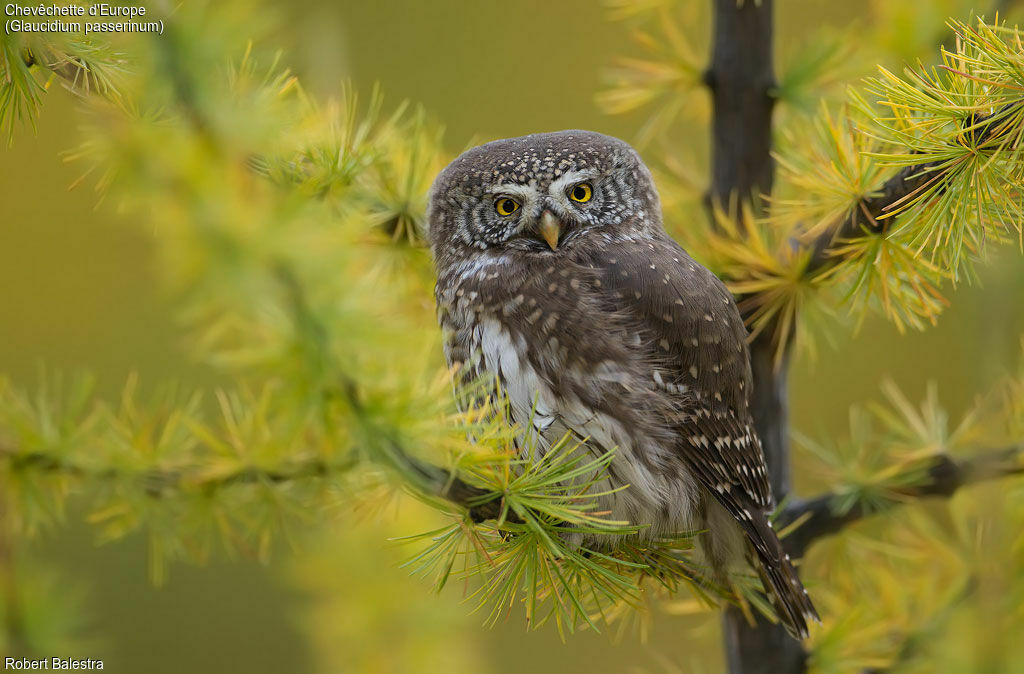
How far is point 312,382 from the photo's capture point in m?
0.75

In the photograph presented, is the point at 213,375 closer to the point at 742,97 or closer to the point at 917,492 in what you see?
the point at 742,97

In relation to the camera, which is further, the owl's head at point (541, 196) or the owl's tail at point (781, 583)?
the owl's head at point (541, 196)

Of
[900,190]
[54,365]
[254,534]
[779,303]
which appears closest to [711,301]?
[779,303]

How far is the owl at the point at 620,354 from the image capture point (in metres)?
1.35

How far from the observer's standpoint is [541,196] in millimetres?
1531

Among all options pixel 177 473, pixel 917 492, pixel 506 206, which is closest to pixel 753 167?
pixel 506 206

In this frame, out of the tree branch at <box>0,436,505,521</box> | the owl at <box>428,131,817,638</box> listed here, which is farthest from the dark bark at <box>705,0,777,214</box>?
the tree branch at <box>0,436,505,521</box>

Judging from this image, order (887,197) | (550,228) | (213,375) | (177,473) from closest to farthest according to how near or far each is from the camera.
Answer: (887,197) → (177,473) → (550,228) → (213,375)

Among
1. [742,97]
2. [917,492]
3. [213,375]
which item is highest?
[742,97]

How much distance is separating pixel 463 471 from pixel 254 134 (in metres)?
0.41

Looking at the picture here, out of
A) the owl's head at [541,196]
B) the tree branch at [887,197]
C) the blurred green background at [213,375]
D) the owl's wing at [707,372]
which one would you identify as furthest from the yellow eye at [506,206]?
the blurred green background at [213,375]

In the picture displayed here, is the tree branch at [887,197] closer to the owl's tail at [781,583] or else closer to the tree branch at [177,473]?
the owl's tail at [781,583]

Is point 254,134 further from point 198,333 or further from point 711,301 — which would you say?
point 711,301

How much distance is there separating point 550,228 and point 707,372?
0.35 m
